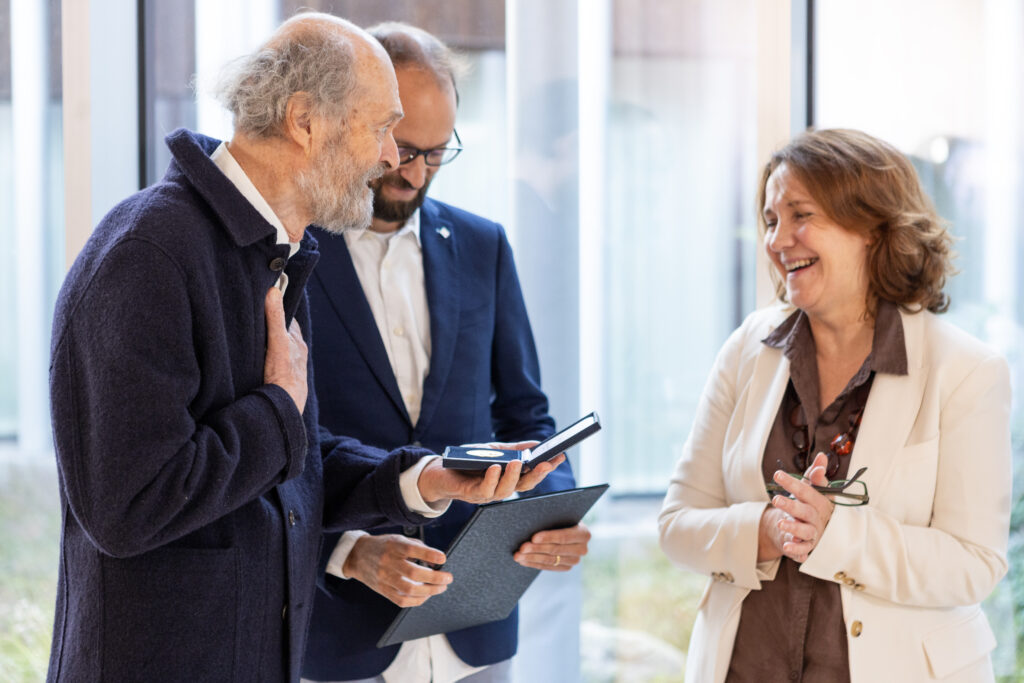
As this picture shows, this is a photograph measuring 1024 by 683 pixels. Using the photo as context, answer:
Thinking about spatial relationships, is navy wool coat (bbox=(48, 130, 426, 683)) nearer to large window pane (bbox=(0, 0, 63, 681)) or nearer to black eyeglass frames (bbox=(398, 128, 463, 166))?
black eyeglass frames (bbox=(398, 128, 463, 166))

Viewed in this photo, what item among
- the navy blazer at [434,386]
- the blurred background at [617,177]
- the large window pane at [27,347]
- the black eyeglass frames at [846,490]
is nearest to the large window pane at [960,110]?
the blurred background at [617,177]

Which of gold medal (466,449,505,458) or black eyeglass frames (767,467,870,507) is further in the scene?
black eyeglass frames (767,467,870,507)

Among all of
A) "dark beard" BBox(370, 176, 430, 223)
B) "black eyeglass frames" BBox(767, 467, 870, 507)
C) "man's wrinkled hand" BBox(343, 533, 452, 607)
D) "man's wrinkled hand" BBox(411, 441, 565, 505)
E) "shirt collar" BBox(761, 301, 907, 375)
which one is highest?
"dark beard" BBox(370, 176, 430, 223)

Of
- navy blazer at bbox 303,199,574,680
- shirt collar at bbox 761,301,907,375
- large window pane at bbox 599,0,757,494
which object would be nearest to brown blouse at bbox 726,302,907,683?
shirt collar at bbox 761,301,907,375

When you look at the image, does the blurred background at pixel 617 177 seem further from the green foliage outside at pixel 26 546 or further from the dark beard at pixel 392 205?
the dark beard at pixel 392 205

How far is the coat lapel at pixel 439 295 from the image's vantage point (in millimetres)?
2070

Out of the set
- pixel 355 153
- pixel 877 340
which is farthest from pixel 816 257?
pixel 355 153

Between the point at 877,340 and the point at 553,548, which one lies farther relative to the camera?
the point at 877,340

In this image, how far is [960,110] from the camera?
9.41 ft

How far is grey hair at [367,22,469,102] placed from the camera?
83.6 inches

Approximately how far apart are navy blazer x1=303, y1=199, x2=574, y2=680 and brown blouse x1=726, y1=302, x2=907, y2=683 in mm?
494

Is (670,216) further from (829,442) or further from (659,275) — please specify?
(829,442)

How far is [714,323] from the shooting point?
2926 millimetres

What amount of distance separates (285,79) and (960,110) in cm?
215
